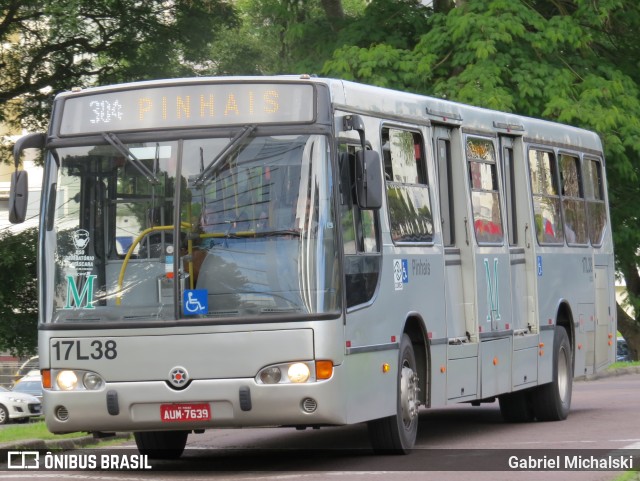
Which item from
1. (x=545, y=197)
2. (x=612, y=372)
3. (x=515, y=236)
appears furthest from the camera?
(x=612, y=372)

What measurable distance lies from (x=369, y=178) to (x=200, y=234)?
4.48 ft

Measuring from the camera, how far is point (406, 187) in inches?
530

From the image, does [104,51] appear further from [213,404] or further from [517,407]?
[213,404]

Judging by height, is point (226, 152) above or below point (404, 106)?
below

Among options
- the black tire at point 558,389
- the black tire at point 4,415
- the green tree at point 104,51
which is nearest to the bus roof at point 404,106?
the black tire at point 558,389

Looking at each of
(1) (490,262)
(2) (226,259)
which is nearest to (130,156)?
(2) (226,259)

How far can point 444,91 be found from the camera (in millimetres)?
25969

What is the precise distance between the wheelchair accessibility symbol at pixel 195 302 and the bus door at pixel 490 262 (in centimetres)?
391

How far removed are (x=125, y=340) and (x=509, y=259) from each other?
5548 mm

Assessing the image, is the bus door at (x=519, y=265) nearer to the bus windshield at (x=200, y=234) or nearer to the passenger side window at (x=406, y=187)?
the passenger side window at (x=406, y=187)

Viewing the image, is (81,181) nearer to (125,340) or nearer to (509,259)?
(125,340)

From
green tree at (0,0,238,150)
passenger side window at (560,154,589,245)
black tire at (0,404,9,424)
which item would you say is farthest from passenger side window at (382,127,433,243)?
black tire at (0,404,9,424)

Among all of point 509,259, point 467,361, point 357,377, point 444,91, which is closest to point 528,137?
point 509,259

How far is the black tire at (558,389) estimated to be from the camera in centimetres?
1709
